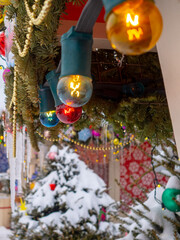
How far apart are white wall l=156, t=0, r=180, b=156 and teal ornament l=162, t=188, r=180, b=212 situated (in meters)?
0.49

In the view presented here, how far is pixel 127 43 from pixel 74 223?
2264mm

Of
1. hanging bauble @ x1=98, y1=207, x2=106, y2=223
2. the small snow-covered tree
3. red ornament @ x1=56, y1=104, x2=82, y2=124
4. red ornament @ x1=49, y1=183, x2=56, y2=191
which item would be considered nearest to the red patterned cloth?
the small snow-covered tree

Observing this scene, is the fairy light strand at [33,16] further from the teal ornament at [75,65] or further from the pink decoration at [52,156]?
the pink decoration at [52,156]

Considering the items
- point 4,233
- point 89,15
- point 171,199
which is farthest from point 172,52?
point 4,233

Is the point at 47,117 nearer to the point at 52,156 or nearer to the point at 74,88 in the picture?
the point at 74,88

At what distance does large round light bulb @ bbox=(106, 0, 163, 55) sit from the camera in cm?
26

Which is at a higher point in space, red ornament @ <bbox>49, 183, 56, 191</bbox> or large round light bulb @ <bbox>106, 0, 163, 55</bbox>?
large round light bulb @ <bbox>106, 0, 163, 55</bbox>

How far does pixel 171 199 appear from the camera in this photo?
963 mm

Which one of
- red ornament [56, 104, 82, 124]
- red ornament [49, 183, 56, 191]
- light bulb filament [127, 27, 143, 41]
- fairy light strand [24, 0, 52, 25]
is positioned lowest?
red ornament [49, 183, 56, 191]

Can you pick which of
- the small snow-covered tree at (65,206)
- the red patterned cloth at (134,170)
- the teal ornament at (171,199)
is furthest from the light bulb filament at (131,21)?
the red patterned cloth at (134,170)

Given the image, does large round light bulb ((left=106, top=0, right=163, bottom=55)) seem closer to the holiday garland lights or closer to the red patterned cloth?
the holiday garland lights

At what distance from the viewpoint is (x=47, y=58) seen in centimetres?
65

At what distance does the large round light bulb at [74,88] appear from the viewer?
1.32 ft

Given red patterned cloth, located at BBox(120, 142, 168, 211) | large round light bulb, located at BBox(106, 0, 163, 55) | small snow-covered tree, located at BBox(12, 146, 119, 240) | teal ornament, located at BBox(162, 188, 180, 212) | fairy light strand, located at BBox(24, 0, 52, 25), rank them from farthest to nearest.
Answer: red patterned cloth, located at BBox(120, 142, 168, 211)
small snow-covered tree, located at BBox(12, 146, 119, 240)
teal ornament, located at BBox(162, 188, 180, 212)
fairy light strand, located at BBox(24, 0, 52, 25)
large round light bulb, located at BBox(106, 0, 163, 55)
